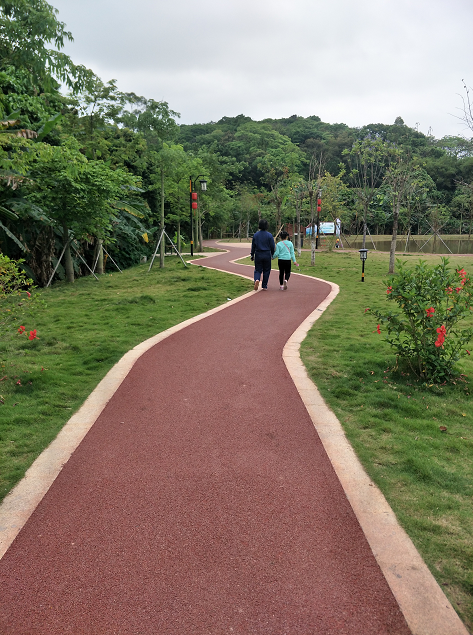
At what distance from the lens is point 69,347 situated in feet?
22.6

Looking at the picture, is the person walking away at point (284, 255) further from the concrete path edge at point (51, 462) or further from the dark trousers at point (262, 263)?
the concrete path edge at point (51, 462)

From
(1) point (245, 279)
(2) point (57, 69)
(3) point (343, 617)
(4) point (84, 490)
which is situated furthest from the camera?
(1) point (245, 279)

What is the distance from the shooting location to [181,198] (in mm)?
32188

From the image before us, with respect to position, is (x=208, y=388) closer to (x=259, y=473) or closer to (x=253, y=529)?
(x=259, y=473)

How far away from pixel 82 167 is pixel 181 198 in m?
18.6

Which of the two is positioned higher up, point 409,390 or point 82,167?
point 82,167

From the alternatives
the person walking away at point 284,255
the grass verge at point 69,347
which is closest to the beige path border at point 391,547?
the grass verge at point 69,347

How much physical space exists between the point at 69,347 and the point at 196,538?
4.87 meters

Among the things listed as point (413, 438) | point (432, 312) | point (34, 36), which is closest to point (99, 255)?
point (34, 36)

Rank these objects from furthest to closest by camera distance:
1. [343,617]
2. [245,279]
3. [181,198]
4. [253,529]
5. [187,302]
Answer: [181,198] < [245,279] < [187,302] < [253,529] < [343,617]

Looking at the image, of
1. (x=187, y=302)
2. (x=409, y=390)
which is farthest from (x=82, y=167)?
(x=409, y=390)

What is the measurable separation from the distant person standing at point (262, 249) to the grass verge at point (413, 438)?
209 inches

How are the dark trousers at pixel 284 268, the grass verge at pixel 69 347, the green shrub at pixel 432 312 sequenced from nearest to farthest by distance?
1. the grass verge at pixel 69 347
2. the green shrub at pixel 432 312
3. the dark trousers at pixel 284 268

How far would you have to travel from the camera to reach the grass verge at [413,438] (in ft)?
8.32
